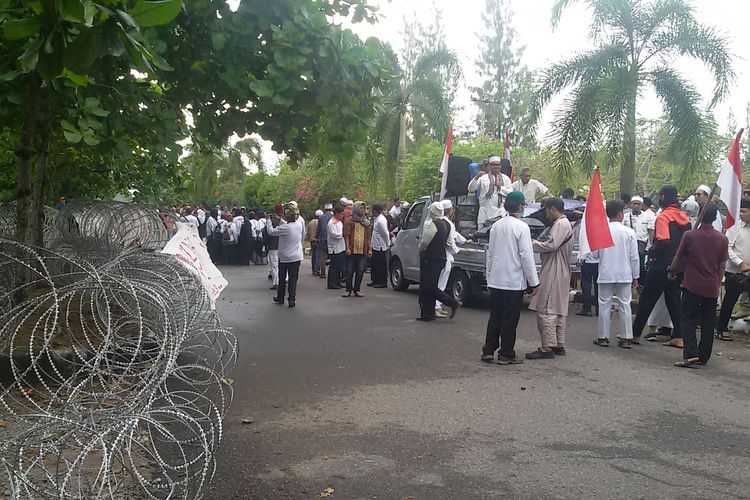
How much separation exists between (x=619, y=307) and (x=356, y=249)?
6.67 m

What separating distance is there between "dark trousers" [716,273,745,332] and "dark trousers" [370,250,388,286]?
7.95m

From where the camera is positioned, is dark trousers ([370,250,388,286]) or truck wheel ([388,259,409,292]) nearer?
truck wheel ([388,259,409,292])

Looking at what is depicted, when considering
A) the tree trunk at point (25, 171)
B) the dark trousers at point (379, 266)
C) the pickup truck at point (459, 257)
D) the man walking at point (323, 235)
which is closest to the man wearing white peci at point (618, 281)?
the pickup truck at point (459, 257)

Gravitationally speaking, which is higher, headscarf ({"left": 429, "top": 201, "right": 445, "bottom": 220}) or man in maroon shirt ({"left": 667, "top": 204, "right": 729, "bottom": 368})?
headscarf ({"left": 429, "top": 201, "right": 445, "bottom": 220})

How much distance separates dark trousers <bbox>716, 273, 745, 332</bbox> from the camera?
995 centimetres

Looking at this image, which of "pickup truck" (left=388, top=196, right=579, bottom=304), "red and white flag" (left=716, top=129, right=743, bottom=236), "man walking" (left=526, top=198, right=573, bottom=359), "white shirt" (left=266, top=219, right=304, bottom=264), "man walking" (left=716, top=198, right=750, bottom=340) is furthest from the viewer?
"white shirt" (left=266, top=219, right=304, bottom=264)

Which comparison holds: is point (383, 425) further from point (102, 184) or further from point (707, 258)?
point (102, 184)

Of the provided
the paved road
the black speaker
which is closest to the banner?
the paved road

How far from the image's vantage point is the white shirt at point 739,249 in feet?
32.0

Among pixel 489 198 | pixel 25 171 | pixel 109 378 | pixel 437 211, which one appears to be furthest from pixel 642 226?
pixel 109 378

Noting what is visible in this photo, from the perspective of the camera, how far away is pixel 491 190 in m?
12.8

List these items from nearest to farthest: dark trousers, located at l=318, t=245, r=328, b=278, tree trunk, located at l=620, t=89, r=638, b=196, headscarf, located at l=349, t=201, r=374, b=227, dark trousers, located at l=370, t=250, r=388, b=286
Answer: headscarf, located at l=349, t=201, r=374, b=227
dark trousers, located at l=370, t=250, r=388, b=286
tree trunk, located at l=620, t=89, r=638, b=196
dark trousers, located at l=318, t=245, r=328, b=278

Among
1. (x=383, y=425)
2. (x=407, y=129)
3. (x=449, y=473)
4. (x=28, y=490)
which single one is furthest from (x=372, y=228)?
(x=407, y=129)

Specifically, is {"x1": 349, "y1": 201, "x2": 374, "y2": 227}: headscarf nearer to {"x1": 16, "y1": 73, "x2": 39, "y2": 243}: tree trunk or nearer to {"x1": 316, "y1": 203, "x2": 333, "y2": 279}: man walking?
{"x1": 316, "y1": 203, "x2": 333, "y2": 279}: man walking
